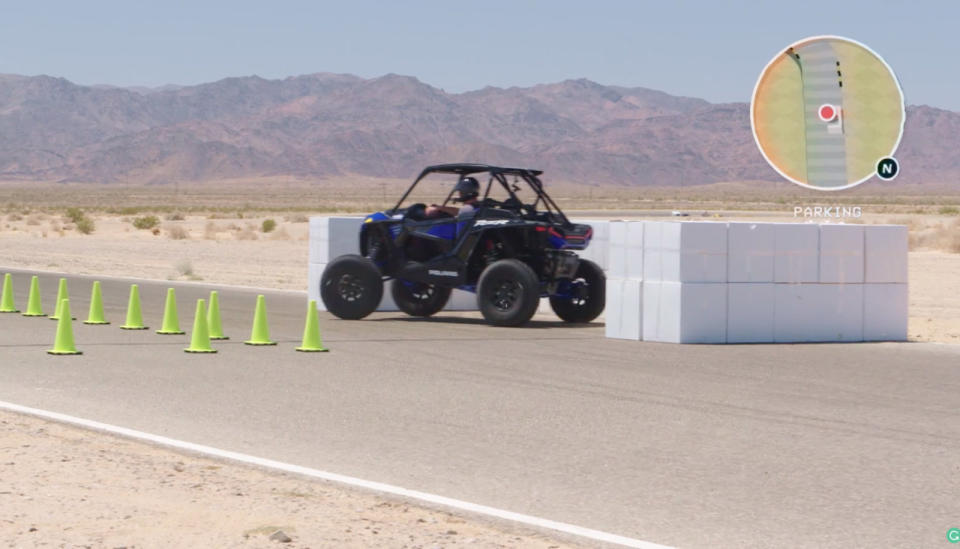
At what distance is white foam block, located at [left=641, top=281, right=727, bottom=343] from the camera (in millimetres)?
17031

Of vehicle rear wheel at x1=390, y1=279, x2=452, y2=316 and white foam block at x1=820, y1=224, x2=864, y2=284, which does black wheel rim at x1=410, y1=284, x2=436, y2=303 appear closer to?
vehicle rear wheel at x1=390, y1=279, x2=452, y2=316

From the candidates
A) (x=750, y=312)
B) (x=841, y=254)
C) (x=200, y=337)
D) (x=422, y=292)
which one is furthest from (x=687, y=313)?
(x=200, y=337)

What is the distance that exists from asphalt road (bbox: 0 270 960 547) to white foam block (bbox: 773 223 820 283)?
953 mm

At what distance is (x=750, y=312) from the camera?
17328mm

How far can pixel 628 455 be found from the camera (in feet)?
30.3

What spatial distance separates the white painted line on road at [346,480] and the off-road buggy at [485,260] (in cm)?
830

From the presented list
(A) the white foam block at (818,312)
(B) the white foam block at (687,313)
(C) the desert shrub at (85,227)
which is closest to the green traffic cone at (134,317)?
(B) the white foam block at (687,313)

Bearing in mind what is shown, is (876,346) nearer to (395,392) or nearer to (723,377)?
(723,377)

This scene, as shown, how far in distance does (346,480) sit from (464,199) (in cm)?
1134

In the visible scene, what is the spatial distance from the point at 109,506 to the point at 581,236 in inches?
471

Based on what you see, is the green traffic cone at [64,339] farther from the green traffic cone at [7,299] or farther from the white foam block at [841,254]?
the white foam block at [841,254]

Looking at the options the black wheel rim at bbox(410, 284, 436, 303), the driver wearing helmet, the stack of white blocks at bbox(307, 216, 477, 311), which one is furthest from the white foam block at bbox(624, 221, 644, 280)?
the stack of white blocks at bbox(307, 216, 477, 311)

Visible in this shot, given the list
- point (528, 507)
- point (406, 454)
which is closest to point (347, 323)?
point (406, 454)

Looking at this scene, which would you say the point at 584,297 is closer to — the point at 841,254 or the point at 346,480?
the point at 841,254
